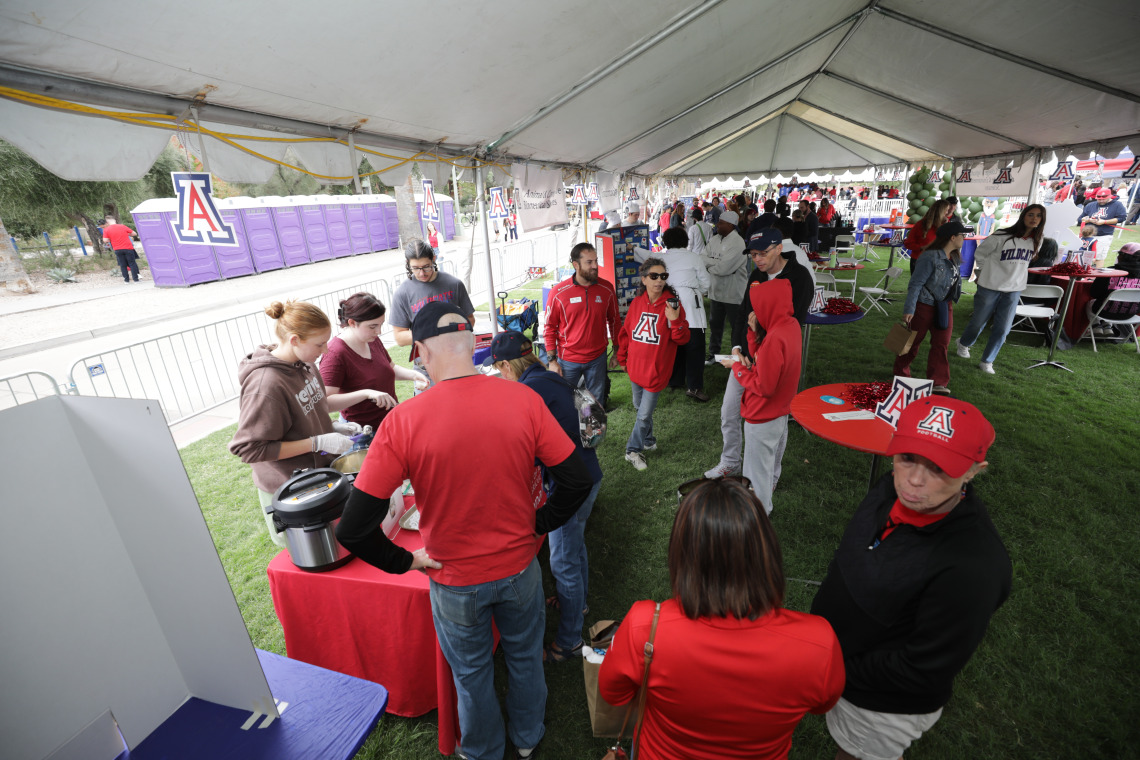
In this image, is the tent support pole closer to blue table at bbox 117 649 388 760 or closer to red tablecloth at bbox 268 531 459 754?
red tablecloth at bbox 268 531 459 754

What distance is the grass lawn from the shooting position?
91.5 inches

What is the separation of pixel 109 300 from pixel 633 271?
1698cm

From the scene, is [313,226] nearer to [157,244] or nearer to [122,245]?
[157,244]

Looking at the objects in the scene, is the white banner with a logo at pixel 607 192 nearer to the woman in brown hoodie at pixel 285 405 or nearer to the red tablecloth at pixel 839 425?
the red tablecloth at pixel 839 425

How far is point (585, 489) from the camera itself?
1.78m

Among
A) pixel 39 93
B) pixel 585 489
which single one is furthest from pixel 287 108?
pixel 585 489

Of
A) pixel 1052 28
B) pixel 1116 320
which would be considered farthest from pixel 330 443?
pixel 1116 320

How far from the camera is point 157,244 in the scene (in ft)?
47.9

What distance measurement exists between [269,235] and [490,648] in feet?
63.8

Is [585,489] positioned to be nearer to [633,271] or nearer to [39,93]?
[39,93]

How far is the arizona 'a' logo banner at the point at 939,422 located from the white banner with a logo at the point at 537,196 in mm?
5917

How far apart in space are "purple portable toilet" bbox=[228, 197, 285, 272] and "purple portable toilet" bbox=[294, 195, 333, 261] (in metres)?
1.20

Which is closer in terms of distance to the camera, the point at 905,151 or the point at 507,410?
the point at 507,410

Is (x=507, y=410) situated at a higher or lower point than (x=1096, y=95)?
lower
